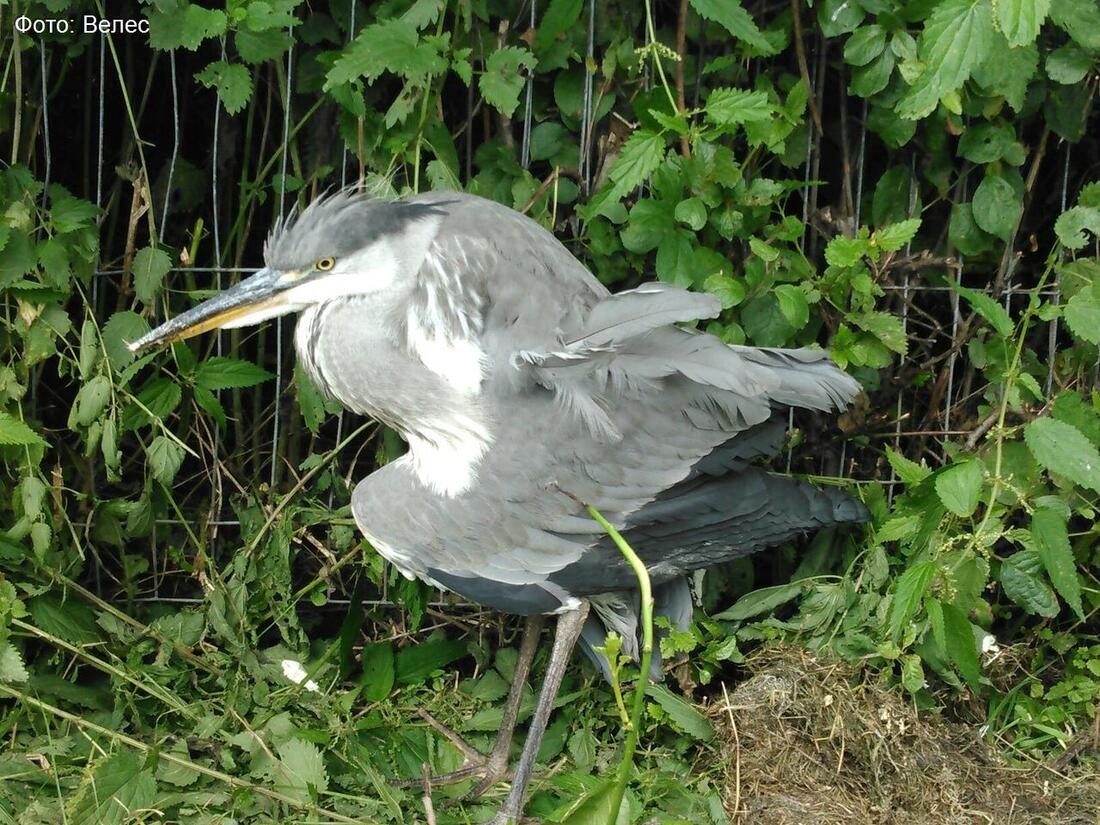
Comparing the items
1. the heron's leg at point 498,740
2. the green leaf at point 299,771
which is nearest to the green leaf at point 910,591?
the heron's leg at point 498,740

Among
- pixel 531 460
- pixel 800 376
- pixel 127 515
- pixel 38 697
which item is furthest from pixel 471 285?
pixel 38 697

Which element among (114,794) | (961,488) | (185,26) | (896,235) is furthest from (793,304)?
(114,794)

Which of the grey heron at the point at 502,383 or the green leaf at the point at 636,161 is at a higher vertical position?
the green leaf at the point at 636,161

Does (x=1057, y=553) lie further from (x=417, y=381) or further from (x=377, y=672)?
(x=377, y=672)

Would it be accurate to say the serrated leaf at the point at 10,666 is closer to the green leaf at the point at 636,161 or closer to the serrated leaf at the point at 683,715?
the serrated leaf at the point at 683,715

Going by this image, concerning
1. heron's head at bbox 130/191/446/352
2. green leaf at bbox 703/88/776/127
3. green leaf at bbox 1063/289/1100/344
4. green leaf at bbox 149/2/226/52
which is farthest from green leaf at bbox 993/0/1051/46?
green leaf at bbox 149/2/226/52

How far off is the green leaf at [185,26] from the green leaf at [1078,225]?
64.3 inches

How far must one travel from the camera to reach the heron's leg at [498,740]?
2361 mm

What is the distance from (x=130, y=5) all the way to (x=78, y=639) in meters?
1.33

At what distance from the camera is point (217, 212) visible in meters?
2.52

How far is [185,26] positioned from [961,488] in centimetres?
162

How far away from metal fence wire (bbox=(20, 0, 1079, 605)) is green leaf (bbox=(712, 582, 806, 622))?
0.91 ft

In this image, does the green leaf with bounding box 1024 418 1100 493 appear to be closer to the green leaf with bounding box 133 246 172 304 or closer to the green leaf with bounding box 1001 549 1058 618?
the green leaf with bounding box 1001 549 1058 618

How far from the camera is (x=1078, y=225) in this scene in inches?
90.7
